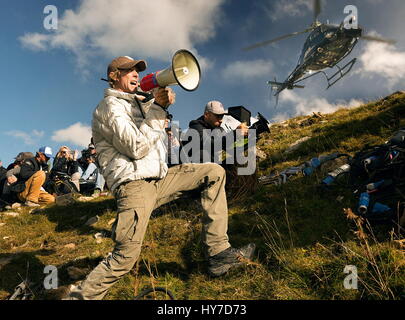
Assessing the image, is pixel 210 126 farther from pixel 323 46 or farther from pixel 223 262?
pixel 323 46

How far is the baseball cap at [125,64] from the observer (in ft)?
11.5

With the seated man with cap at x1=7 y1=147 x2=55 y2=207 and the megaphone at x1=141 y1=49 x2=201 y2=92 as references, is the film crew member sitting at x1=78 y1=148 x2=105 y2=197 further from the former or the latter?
the megaphone at x1=141 y1=49 x2=201 y2=92

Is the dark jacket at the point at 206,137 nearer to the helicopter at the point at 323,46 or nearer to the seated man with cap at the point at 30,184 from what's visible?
the seated man with cap at the point at 30,184

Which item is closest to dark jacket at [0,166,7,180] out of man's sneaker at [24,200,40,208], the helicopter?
man's sneaker at [24,200,40,208]

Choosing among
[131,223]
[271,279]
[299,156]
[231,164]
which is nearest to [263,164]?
[299,156]

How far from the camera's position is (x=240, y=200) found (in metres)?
6.39

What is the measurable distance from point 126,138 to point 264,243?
8.64ft

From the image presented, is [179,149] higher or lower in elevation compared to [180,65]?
lower

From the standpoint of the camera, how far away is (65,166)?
39.4 feet

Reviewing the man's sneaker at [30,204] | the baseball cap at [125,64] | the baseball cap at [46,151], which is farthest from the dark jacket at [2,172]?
the baseball cap at [125,64]

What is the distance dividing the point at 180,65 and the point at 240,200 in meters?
3.68

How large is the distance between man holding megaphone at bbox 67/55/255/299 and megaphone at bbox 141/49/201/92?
0.02m

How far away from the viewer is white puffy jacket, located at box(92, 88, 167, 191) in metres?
3.10
